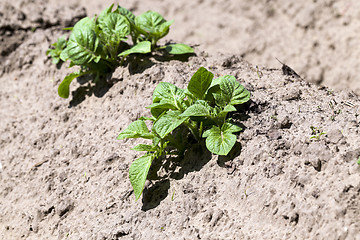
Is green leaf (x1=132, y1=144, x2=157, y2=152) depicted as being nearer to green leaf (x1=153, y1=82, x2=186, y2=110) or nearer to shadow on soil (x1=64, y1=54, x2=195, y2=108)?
green leaf (x1=153, y1=82, x2=186, y2=110)

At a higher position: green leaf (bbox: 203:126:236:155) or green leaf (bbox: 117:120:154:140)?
green leaf (bbox: 203:126:236:155)

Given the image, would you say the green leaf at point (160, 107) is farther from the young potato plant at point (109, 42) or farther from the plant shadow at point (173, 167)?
the young potato plant at point (109, 42)

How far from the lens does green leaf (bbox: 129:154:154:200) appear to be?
2189 mm

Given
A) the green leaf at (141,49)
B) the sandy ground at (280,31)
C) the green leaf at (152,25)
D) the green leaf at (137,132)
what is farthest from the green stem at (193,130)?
the sandy ground at (280,31)

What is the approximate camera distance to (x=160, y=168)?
2.44 meters

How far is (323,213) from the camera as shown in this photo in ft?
6.13

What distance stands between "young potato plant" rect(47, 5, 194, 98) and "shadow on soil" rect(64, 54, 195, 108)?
53 mm

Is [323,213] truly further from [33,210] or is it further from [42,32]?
[42,32]

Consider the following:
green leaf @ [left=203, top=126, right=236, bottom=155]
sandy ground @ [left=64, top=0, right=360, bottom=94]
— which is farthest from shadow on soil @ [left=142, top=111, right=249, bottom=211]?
sandy ground @ [left=64, top=0, right=360, bottom=94]

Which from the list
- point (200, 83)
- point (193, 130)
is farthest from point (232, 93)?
point (193, 130)

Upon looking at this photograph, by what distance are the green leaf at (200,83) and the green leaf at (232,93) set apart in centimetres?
8

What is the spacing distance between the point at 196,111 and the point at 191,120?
0.19 meters

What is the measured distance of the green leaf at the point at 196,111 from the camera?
2175 mm

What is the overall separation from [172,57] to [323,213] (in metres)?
1.72
